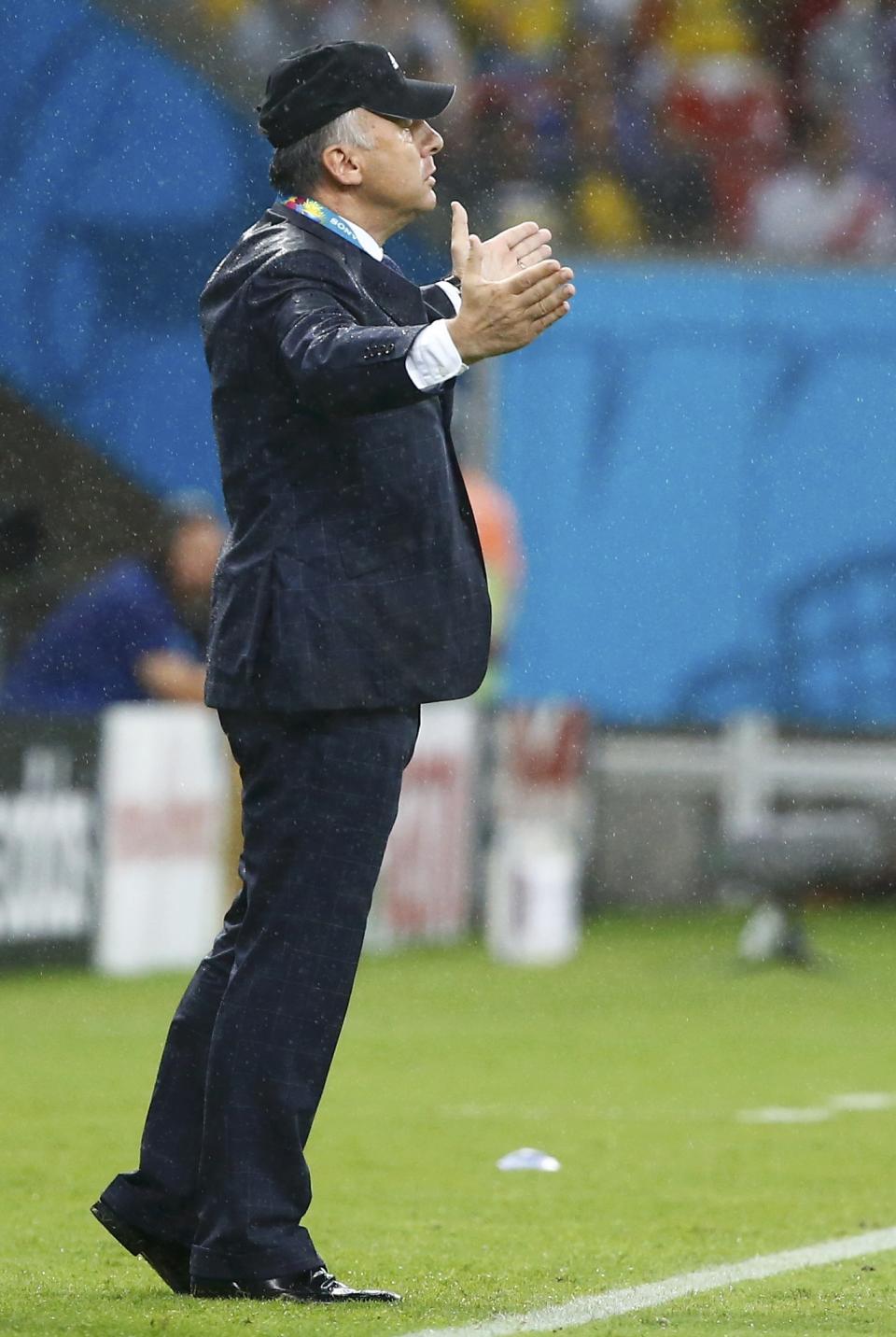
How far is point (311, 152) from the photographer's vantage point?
405 centimetres

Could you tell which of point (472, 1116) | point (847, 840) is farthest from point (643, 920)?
point (472, 1116)

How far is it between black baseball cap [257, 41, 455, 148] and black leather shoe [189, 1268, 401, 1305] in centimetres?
165

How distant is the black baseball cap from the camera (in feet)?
13.1

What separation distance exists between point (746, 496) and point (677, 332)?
93cm

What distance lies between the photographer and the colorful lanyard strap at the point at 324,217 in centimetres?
402

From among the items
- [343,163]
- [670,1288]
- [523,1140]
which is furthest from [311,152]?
[523,1140]

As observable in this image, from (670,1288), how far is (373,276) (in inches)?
63.3

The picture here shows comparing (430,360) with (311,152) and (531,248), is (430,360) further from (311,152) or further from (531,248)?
(311,152)

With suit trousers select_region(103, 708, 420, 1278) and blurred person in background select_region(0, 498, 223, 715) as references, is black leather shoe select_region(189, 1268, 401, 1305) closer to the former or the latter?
suit trousers select_region(103, 708, 420, 1278)

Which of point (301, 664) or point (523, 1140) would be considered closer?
point (301, 664)

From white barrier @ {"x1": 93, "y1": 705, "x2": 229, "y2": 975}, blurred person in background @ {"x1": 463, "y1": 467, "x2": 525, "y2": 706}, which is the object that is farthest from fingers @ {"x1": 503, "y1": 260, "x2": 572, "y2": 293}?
blurred person in background @ {"x1": 463, "y1": 467, "x2": 525, "y2": 706}

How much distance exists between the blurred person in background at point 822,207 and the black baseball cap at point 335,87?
35.1ft

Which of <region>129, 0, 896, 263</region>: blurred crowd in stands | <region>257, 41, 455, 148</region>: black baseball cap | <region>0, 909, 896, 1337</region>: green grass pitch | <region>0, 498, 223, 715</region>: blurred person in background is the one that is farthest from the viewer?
<region>129, 0, 896, 263</region>: blurred crowd in stands

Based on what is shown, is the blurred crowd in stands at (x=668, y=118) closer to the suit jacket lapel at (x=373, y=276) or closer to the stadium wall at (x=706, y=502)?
the stadium wall at (x=706, y=502)
